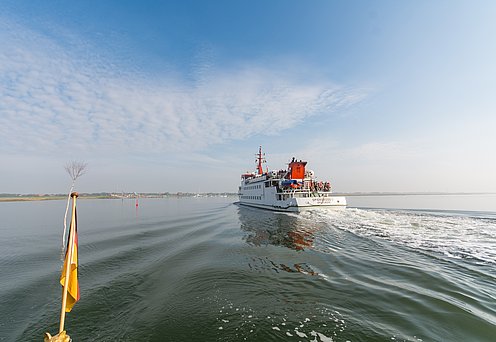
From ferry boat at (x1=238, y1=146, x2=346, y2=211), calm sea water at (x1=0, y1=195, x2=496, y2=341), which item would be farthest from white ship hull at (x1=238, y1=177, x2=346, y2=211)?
calm sea water at (x1=0, y1=195, x2=496, y2=341)

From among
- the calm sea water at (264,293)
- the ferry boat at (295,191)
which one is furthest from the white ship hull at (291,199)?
the calm sea water at (264,293)

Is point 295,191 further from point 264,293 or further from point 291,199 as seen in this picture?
point 264,293

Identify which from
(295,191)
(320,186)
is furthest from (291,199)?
(320,186)

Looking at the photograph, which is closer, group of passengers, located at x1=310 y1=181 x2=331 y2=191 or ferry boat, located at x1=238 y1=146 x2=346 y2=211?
ferry boat, located at x1=238 y1=146 x2=346 y2=211

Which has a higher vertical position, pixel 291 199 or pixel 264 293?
pixel 291 199

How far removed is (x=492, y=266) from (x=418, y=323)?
31.6 ft

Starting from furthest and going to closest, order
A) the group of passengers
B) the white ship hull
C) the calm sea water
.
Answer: the group of passengers, the white ship hull, the calm sea water

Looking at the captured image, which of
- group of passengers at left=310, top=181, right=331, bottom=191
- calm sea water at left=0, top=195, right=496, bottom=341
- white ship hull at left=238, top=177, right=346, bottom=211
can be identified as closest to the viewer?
calm sea water at left=0, top=195, right=496, bottom=341

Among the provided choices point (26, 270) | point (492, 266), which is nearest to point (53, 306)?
point (26, 270)

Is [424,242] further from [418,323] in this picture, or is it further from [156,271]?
[156,271]

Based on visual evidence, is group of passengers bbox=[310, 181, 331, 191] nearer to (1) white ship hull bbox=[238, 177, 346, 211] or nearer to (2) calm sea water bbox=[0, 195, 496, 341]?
(1) white ship hull bbox=[238, 177, 346, 211]

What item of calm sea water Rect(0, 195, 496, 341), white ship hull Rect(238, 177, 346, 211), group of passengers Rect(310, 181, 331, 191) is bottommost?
calm sea water Rect(0, 195, 496, 341)

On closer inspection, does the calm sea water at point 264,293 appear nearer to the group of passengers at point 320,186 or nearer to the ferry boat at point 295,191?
the ferry boat at point 295,191

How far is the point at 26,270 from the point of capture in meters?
12.5
